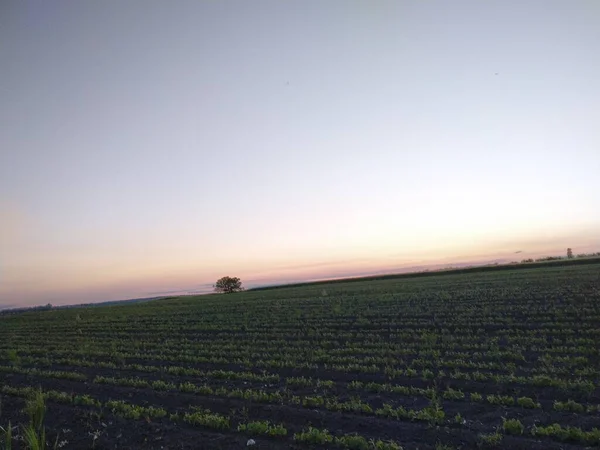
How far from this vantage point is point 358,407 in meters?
8.75

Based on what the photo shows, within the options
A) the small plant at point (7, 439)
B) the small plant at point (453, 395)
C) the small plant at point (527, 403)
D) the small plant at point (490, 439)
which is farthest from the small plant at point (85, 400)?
the small plant at point (527, 403)

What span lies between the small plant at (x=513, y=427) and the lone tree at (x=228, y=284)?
8781 cm

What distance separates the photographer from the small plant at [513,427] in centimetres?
720

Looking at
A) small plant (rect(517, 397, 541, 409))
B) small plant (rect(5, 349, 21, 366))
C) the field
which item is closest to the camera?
the field

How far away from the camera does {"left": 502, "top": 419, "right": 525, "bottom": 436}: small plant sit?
7202 millimetres

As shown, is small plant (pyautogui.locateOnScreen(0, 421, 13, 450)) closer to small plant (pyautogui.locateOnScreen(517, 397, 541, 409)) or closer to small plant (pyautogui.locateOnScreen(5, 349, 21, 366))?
small plant (pyautogui.locateOnScreen(5, 349, 21, 366))

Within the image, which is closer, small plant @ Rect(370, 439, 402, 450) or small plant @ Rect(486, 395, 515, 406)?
small plant @ Rect(370, 439, 402, 450)

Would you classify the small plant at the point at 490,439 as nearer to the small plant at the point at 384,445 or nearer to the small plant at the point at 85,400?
the small plant at the point at 384,445

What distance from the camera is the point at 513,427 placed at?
7301 mm

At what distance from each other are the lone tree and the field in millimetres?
72167

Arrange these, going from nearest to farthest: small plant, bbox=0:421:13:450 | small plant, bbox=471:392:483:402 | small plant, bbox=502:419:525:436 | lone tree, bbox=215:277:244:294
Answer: small plant, bbox=0:421:13:450, small plant, bbox=502:419:525:436, small plant, bbox=471:392:483:402, lone tree, bbox=215:277:244:294

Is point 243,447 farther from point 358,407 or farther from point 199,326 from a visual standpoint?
point 199,326

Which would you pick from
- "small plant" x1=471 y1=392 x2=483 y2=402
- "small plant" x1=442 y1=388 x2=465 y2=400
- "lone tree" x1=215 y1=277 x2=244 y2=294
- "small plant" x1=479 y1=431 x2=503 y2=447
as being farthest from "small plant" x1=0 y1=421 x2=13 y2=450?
"lone tree" x1=215 y1=277 x2=244 y2=294

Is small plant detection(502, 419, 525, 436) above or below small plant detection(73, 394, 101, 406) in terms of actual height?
below
